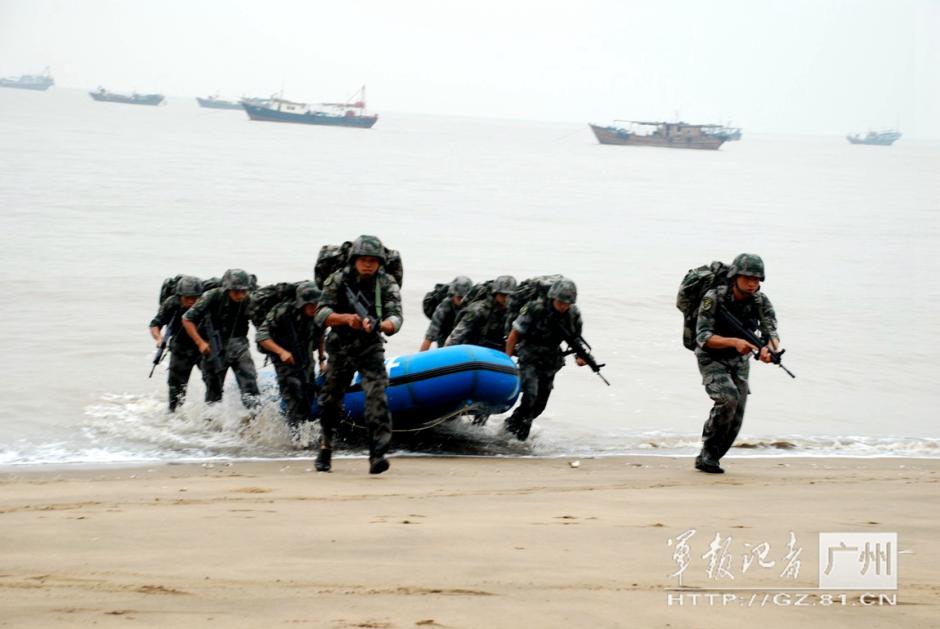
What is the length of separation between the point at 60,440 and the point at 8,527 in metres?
5.22

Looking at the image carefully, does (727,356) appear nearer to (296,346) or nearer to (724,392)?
(724,392)

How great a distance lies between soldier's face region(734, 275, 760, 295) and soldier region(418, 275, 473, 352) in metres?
3.28

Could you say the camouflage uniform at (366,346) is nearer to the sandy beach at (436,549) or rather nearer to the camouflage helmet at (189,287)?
the sandy beach at (436,549)

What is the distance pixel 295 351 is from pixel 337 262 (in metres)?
1.52

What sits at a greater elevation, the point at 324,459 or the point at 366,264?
the point at 366,264

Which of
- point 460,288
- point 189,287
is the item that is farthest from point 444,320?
point 189,287

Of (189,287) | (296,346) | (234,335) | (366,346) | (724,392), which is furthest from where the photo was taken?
(189,287)

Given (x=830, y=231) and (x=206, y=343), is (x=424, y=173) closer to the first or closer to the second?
(x=830, y=231)

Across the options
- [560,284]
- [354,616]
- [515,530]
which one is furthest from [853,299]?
[354,616]

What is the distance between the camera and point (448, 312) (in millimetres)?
12023

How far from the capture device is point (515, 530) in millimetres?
6617

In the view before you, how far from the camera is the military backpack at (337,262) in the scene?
947 cm

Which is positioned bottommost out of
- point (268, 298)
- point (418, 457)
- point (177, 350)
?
point (418, 457)

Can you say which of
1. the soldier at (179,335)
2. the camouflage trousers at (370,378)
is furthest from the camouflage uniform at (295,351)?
the camouflage trousers at (370,378)
